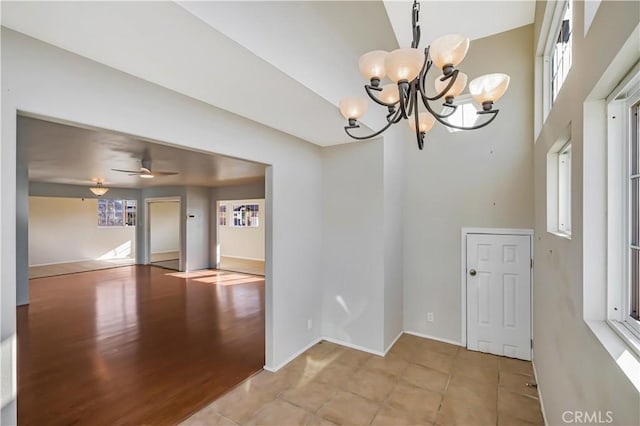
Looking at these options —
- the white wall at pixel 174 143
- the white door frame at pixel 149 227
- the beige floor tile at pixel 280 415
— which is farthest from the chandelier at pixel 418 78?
the white door frame at pixel 149 227

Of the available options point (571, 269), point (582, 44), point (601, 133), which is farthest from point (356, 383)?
point (582, 44)

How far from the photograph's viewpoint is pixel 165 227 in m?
11.9

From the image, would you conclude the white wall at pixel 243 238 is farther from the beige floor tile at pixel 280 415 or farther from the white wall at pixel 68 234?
the beige floor tile at pixel 280 415

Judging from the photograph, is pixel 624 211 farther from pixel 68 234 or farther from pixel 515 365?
pixel 68 234

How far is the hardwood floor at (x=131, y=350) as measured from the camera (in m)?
2.55

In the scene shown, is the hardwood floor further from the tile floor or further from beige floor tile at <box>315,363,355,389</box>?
beige floor tile at <box>315,363,355,389</box>

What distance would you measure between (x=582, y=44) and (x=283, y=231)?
2721 millimetres

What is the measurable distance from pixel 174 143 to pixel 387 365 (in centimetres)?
307

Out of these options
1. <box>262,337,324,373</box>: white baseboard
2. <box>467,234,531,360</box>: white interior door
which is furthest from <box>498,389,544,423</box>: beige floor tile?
<box>262,337,324,373</box>: white baseboard

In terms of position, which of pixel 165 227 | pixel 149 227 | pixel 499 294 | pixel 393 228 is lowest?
pixel 499 294

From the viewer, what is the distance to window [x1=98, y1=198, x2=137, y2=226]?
1047 centimetres

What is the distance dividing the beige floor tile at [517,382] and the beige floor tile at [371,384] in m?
1.10

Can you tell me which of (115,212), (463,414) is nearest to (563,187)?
(463,414)

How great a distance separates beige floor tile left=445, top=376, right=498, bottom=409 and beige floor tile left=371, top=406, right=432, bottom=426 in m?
0.55
